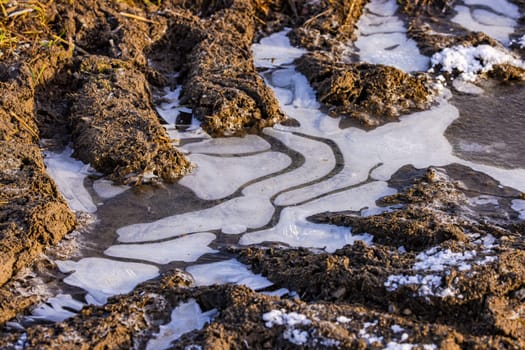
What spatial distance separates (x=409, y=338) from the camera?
2.23 metres

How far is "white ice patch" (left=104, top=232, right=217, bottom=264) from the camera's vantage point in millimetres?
2977

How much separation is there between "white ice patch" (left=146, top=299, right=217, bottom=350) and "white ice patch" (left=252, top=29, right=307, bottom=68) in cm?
234

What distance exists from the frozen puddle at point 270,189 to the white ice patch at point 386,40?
0.46 metres

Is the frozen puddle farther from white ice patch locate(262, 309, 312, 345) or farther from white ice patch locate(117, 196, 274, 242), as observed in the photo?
white ice patch locate(262, 309, 312, 345)

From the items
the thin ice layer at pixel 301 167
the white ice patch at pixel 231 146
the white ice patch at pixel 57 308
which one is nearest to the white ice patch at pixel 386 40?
the thin ice layer at pixel 301 167

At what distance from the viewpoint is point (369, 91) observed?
13.5ft

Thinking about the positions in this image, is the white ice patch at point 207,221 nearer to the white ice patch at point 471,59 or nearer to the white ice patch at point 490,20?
the white ice patch at point 471,59

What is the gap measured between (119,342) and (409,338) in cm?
104

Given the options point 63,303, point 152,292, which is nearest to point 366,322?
point 152,292

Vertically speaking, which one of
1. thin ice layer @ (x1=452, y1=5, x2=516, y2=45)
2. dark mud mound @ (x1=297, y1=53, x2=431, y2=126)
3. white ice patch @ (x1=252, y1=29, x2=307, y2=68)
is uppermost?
thin ice layer @ (x1=452, y1=5, x2=516, y2=45)

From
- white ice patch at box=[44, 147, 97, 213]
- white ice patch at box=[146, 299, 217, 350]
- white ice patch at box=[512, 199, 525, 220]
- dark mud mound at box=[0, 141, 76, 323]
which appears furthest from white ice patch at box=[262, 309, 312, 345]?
white ice patch at box=[512, 199, 525, 220]

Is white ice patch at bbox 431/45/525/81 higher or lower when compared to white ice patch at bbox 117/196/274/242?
higher

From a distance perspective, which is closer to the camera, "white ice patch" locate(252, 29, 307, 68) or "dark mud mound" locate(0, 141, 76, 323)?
"dark mud mound" locate(0, 141, 76, 323)

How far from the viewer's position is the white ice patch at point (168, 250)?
9.77ft
